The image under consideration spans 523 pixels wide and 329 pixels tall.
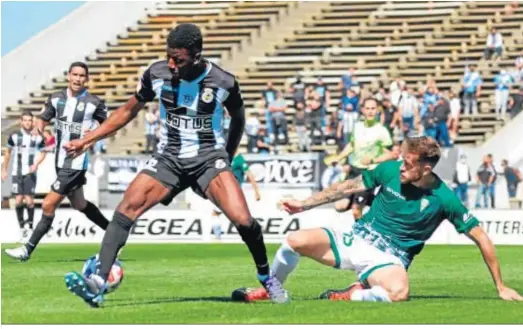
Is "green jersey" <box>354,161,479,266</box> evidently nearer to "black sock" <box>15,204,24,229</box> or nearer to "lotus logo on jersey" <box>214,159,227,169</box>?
"lotus logo on jersey" <box>214,159,227,169</box>

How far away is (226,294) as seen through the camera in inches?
552

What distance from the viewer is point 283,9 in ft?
167


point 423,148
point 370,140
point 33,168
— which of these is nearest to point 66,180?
Answer: point 370,140

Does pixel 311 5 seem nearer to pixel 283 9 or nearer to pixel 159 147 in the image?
pixel 283 9

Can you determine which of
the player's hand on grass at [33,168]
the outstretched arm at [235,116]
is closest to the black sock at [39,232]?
the player's hand on grass at [33,168]

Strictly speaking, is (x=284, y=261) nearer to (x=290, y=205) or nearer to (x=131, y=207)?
(x=290, y=205)

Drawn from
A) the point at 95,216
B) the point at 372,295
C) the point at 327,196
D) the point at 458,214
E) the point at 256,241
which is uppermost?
the point at 327,196

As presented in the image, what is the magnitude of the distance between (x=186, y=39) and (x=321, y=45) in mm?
35992

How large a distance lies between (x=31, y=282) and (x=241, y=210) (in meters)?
4.00

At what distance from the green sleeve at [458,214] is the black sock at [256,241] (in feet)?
5.20

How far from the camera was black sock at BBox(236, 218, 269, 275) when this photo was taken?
12.7 m

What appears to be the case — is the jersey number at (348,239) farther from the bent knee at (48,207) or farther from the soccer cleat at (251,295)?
the bent knee at (48,207)

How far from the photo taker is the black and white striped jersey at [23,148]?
26000 mm

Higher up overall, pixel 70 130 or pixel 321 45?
pixel 70 130
